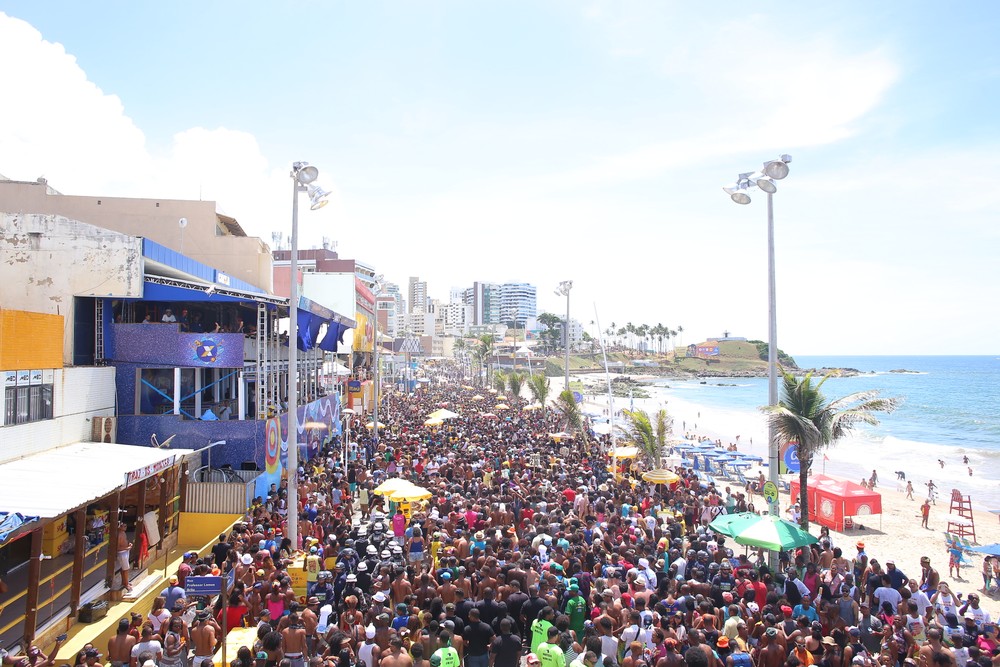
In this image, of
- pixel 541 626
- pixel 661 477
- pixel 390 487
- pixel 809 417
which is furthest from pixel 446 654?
pixel 661 477

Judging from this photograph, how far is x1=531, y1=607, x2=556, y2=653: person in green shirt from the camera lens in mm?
7832

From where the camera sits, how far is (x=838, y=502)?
720 inches

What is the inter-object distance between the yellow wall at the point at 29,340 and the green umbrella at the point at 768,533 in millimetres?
13428

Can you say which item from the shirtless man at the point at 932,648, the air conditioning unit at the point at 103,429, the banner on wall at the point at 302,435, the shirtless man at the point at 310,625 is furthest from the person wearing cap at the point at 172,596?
the shirtless man at the point at 932,648

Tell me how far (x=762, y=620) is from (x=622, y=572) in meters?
2.26

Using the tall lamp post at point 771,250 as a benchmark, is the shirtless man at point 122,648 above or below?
below

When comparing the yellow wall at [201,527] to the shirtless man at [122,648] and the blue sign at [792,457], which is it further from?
the blue sign at [792,457]

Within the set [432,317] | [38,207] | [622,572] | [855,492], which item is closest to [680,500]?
[855,492]

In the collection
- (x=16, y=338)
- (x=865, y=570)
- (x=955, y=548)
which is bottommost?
(x=955, y=548)

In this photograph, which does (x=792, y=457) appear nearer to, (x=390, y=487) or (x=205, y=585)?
(x=390, y=487)

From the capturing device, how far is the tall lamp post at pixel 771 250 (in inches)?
496

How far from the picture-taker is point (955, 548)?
615 inches

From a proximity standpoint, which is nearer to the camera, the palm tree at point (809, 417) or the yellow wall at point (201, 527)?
the palm tree at point (809, 417)

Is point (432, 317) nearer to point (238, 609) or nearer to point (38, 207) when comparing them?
point (38, 207)
